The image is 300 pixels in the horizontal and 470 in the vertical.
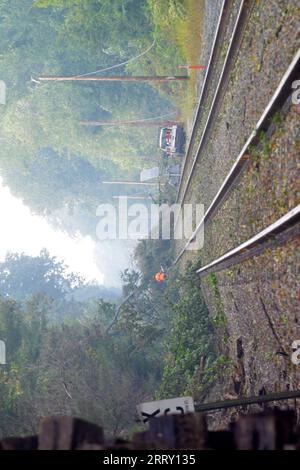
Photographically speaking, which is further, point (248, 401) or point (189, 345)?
point (189, 345)

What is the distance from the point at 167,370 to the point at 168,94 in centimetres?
1825

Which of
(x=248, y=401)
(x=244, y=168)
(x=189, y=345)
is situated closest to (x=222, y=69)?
(x=244, y=168)

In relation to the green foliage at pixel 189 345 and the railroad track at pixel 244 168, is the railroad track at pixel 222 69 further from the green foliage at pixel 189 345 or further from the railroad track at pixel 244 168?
the green foliage at pixel 189 345

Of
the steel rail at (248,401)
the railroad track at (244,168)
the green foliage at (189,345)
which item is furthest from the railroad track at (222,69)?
the steel rail at (248,401)

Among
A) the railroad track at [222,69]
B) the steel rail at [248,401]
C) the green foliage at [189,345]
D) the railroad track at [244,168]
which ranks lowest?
the steel rail at [248,401]

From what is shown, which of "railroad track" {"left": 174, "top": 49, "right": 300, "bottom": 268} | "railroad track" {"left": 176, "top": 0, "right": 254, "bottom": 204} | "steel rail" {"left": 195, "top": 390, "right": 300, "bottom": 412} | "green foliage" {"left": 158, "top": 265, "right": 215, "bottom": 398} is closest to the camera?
"steel rail" {"left": 195, "top": 390, "right": 300, "bottom": 412}

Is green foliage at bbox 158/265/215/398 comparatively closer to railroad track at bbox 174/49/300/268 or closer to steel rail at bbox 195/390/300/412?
railroad track at bbox 174/49/300/268

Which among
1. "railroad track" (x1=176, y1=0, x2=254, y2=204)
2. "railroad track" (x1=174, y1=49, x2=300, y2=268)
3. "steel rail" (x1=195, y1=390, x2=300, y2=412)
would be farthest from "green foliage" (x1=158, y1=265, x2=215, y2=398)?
"steel rail" (x1=195, y1=390, x2=300, y2=412)

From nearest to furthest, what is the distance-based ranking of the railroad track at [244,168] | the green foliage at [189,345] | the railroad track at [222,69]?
the railroad track at [244,168] < the railroad track at [222,69] < the green foliage at [189,345]

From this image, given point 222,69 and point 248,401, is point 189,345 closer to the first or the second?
point 222,69

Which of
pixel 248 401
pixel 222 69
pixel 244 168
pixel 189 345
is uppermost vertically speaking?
pixel 222 69

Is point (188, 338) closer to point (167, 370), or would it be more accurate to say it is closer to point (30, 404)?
point (167, 370)

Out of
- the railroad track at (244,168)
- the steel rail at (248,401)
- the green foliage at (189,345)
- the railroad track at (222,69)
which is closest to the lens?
the steel rail at (248,401)
